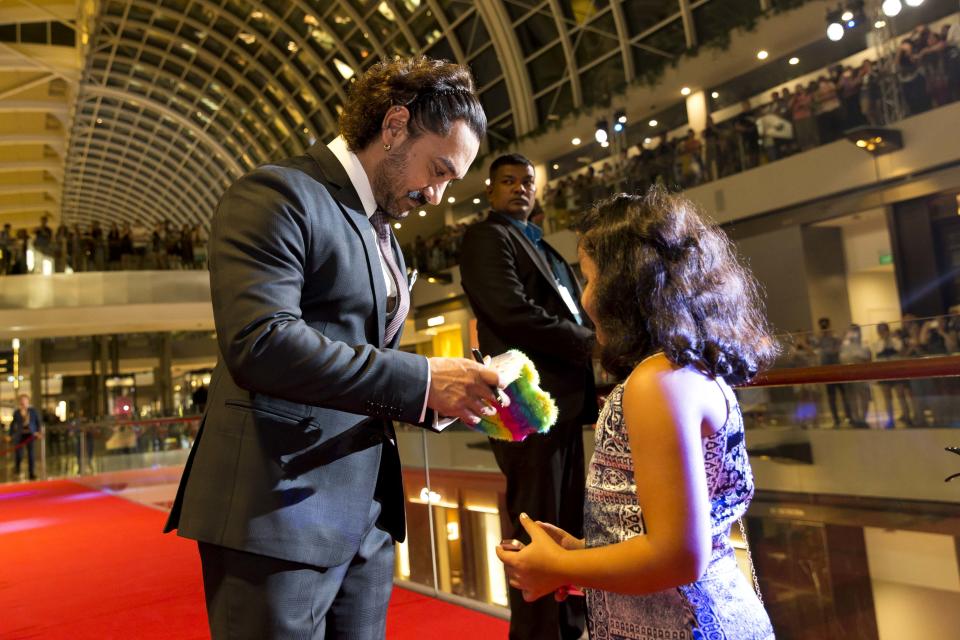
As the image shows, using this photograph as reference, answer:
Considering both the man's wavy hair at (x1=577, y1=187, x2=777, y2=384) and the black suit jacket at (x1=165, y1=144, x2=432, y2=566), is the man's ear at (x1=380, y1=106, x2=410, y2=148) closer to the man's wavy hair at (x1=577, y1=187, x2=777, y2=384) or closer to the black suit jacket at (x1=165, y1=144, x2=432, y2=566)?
the black suit jacket at (x1=165, y1=144, x2=432, y2=566)

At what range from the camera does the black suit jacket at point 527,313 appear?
8.27 feet

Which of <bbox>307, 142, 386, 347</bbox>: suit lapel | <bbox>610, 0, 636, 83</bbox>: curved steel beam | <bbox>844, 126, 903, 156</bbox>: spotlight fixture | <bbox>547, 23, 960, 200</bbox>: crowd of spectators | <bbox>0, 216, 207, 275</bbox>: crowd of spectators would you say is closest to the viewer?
<bbox>307, 142, 386, 347</bbox>: suit lapel

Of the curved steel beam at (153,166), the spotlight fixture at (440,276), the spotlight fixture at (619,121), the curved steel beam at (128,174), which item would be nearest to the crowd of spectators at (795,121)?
the spotlight fixture at (619,121)

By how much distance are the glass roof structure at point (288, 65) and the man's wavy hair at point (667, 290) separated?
9.43 m

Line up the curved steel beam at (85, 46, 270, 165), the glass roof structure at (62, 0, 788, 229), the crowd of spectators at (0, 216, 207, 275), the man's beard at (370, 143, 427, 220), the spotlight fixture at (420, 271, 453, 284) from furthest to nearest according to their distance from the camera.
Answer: the curved steel beam at (85, 46, 270, 165), the spotlight fixture at (420, 271, 453, 284), the crowd of spectators at (0, 216, 207, 275), the glass roof structure at (62, 0, 788, 229), the man's beard at (370, 143, 427, 220)

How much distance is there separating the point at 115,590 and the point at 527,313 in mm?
3306

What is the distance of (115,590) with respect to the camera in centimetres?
448

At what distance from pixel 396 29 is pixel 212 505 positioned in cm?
2746

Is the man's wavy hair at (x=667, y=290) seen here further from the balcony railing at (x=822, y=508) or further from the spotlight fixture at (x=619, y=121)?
the spotlight fixture at (x=619, y=121)

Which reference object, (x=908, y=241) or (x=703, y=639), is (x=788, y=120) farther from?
(x=703, y=639)

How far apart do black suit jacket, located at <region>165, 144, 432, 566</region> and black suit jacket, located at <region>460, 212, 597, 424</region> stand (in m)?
1.09

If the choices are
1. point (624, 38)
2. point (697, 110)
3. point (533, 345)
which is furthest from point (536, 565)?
point (624, 38)

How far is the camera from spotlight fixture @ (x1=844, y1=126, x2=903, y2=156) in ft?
40.1


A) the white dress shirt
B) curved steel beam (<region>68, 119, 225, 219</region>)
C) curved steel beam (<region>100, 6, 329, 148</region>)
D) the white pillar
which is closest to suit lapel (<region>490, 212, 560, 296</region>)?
the white dress shirt
